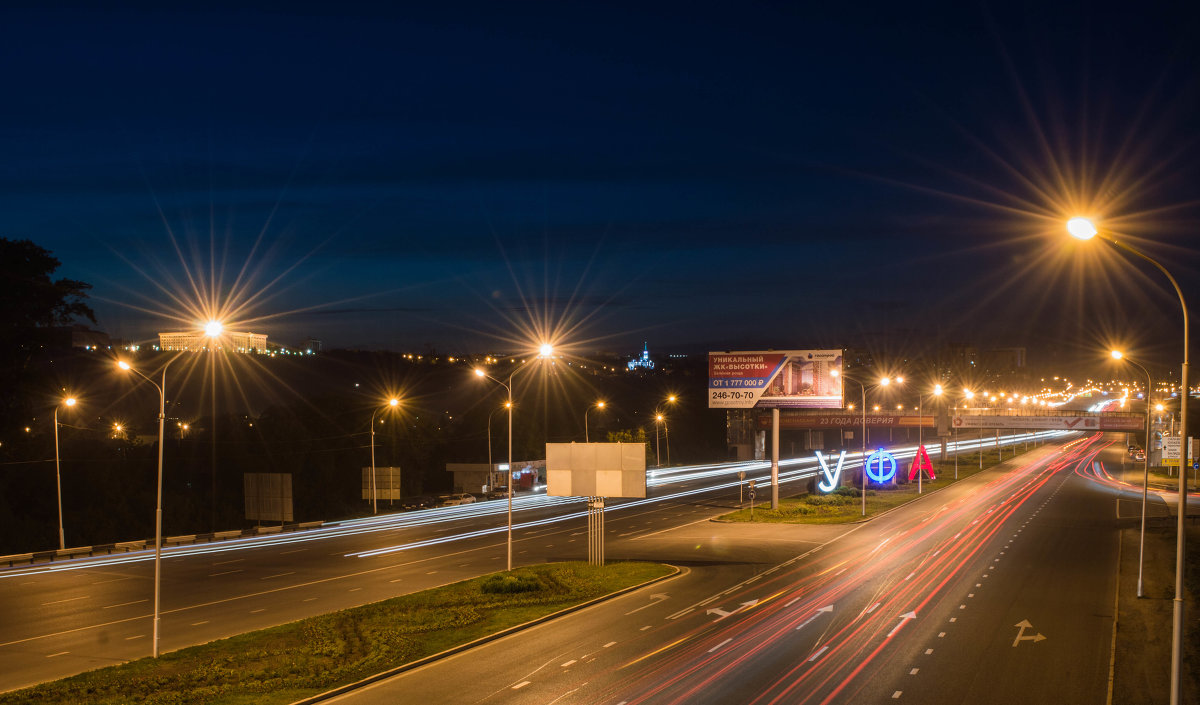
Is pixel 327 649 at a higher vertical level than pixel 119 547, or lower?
higher

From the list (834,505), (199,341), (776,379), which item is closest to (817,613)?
(776,379)

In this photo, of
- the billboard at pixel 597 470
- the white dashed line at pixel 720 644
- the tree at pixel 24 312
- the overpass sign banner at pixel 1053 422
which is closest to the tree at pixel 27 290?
the tree at pixel 24 312

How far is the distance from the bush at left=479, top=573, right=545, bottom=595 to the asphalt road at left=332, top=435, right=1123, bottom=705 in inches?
120

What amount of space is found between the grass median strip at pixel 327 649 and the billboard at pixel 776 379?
24998mm

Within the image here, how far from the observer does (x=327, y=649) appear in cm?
2198

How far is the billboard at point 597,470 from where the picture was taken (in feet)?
118

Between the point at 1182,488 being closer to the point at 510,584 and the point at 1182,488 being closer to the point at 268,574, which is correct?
the point at 510,584

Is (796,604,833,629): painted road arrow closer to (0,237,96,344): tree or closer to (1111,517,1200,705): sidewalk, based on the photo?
(1111,517,1200,705): sidewalk

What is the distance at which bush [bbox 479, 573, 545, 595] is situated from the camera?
2997 centimetres

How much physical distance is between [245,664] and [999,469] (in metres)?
91.3

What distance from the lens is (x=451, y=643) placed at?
911 inches

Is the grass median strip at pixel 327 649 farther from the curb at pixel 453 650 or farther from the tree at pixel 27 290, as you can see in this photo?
the tree at pixel 27 290

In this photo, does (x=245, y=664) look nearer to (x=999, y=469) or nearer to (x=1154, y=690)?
(x=1154, y=690)

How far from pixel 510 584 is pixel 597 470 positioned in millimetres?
7538
